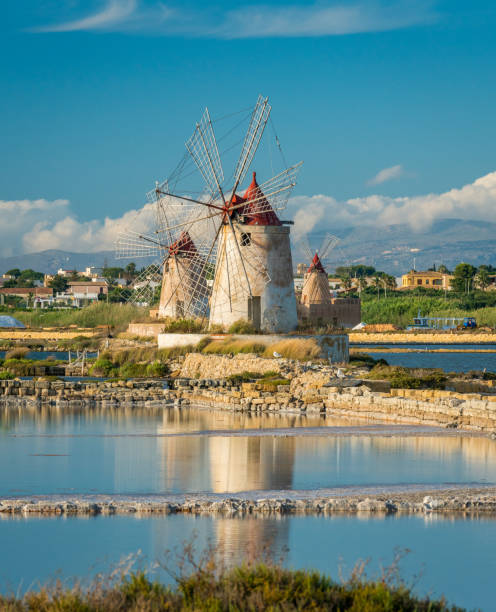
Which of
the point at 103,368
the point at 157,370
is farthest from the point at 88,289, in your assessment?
the point at 157,370

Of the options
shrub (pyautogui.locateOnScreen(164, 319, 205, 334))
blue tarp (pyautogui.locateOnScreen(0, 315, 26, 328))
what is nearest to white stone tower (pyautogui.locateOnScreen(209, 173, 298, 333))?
shrub (pyautogui.locateOnScreen(164, 319, 205, 334))

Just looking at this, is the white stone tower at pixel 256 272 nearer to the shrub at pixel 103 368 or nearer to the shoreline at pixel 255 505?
the shrub at pixel 103 368

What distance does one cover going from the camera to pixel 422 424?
53.4 ft

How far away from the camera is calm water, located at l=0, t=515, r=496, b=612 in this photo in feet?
21.8

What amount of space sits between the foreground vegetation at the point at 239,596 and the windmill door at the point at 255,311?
807 inches

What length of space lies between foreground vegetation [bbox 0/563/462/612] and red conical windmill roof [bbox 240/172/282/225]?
823 inches

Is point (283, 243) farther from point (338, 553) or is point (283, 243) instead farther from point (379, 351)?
point (379, 351)

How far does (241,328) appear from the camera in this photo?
25922 millimetres

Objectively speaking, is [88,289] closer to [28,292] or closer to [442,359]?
[28,292]

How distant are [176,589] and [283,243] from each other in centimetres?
2095

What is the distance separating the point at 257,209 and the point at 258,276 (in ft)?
6.31

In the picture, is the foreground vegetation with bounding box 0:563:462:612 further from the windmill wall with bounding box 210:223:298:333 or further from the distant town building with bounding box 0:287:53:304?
the distant town building with bounding box 0:287:53:304

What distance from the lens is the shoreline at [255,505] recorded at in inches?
343

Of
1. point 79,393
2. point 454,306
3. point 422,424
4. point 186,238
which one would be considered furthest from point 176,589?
point 454,306
